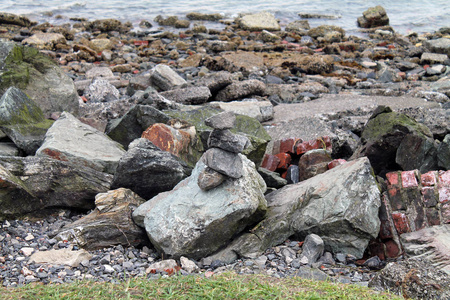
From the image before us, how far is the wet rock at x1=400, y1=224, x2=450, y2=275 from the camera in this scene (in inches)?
183

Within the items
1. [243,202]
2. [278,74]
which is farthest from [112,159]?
[278,74]

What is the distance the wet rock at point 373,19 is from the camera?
29969 mm

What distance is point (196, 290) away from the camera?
11.7 feet

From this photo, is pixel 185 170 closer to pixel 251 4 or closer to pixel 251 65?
pixel 251 65

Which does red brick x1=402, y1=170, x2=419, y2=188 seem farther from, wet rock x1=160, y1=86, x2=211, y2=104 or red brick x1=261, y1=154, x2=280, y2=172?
wet rock x1=160, y1=86, x2=211, y2=104

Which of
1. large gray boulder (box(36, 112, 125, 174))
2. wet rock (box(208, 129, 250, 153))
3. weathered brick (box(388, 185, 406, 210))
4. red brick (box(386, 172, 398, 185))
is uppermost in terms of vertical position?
wet rock (box(208, 129, 250, 153))

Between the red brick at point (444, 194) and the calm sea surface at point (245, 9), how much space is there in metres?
26.0

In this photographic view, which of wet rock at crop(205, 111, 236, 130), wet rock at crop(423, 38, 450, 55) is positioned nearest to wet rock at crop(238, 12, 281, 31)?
wet rock at crop(423, 38, 450, 55)

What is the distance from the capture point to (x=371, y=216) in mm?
5062

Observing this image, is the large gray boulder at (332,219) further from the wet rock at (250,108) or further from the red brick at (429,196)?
the wet rock at (250,108)

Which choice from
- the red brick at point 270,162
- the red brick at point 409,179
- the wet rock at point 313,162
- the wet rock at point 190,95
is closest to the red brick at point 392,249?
the red brick at point 409,179

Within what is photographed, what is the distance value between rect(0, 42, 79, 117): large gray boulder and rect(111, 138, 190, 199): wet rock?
344cm

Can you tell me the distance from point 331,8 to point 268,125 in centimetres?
3013

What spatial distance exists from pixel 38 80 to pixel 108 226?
4.85 metres
